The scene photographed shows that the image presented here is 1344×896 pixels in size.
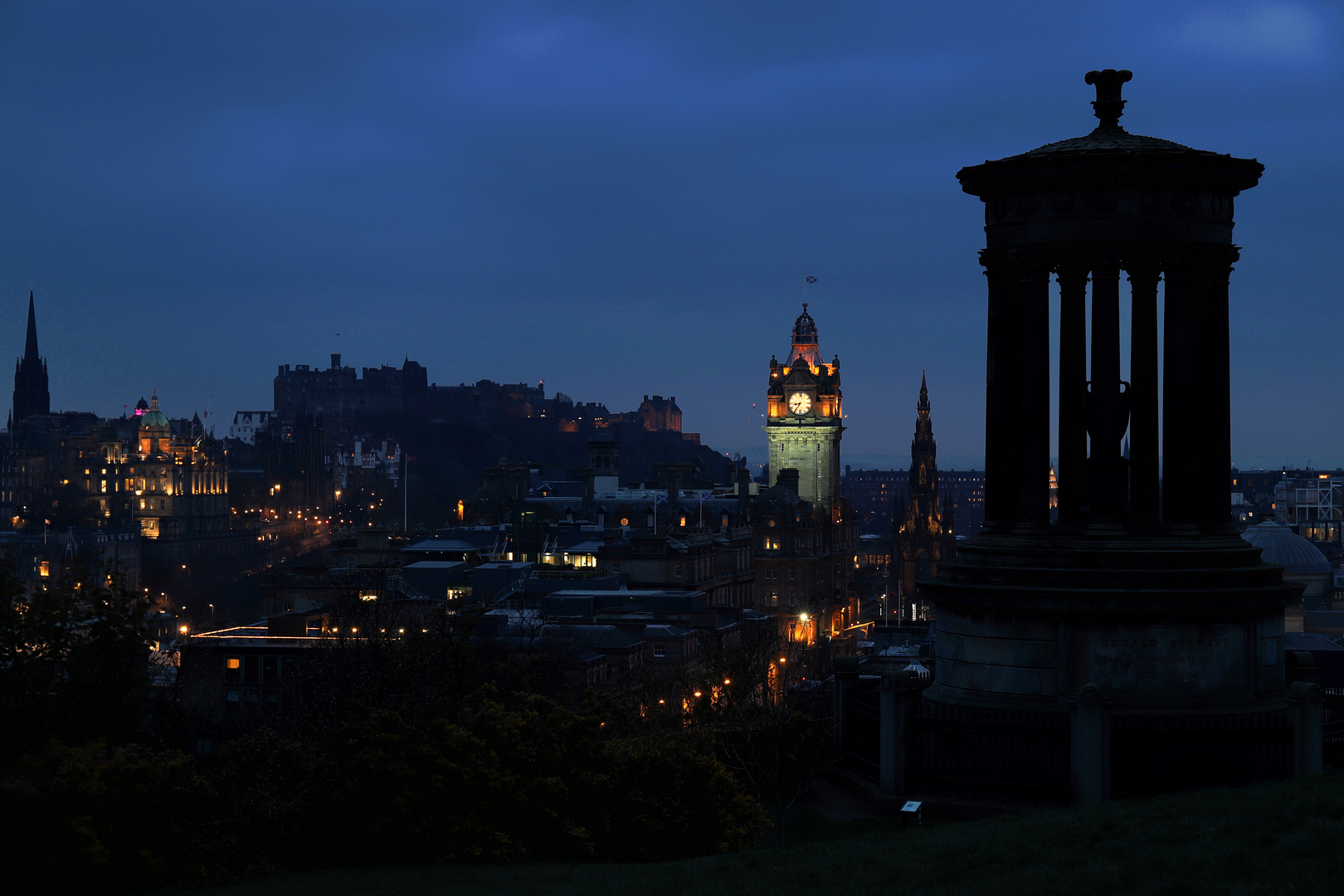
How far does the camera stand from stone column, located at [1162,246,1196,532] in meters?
32.0

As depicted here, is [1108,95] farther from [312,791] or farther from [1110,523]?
[312,791]

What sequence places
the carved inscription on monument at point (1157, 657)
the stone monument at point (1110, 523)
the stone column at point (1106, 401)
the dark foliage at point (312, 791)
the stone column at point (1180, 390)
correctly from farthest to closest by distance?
the dark foliage at point (312, 791), the stone column at point (1180, 390), the stone column at point (1106, 401), the carved inscription on monument at point (1157, 657), the stone monument at point (1110, 523)

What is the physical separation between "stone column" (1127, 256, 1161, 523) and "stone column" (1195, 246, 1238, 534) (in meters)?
0.92

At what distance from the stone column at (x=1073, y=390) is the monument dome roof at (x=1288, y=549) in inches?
3308

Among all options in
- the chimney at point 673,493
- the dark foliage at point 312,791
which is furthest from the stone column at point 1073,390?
the chimney at point 673,493

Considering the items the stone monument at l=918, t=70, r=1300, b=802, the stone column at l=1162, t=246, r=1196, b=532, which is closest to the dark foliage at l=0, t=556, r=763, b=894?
the stone monument at l=918, t=70, r=1300, b=802

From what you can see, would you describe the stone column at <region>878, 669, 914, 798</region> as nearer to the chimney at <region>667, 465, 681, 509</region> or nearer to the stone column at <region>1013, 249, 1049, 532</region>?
the stone column at <region>1013, 249, 1049, 532</region>

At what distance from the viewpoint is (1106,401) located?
106 feet

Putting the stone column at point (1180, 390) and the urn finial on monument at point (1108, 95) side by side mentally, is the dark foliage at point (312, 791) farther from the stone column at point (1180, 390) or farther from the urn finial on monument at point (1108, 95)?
the urn finial on monument at point (1108, 95)

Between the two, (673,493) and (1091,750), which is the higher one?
(673,493)

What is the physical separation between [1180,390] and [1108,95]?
6.78m

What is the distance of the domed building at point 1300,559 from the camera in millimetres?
113375

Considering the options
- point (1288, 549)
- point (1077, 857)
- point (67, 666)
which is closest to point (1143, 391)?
point (1077, 857)

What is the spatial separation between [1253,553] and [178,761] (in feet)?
76.7
